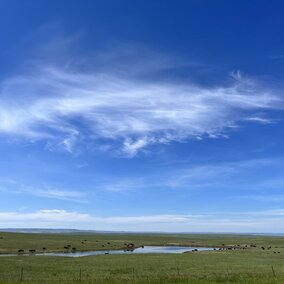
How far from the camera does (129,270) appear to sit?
4900 cm

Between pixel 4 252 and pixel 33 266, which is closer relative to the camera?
pixel 33 266

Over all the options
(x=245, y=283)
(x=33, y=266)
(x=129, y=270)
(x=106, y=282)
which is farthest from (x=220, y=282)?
(x=33, y=266)

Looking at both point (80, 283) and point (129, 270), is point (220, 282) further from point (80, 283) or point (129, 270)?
point (129, 270)

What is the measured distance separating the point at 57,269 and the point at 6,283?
25660mm

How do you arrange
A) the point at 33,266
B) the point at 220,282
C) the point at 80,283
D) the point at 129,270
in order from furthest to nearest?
the point at 33,266 < the point at 129,270 < the point at 220,282 < the point at 80,283

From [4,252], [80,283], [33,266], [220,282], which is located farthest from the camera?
[4,252]

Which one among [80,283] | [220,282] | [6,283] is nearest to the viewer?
[6,283]

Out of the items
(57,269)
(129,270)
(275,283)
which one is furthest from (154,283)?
(57,269)

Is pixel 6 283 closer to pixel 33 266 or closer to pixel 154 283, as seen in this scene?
pixel 154 283

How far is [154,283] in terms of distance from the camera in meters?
26.6

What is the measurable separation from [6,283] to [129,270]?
2575cm

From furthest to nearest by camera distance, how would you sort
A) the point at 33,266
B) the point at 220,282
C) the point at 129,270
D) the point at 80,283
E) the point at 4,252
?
the point at 4,252, the point at 33,266, the point at 129,270, the point at 220,282, the point at 80,283

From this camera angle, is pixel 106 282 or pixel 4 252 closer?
pixel 106 282

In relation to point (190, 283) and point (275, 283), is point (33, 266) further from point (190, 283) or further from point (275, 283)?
point (275, 283)
